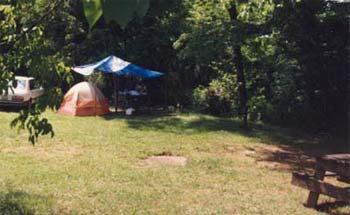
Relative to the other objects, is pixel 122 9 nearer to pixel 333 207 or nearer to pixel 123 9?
pixel 123 9

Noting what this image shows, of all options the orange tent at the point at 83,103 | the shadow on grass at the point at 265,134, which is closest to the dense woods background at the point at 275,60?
the shadow on grass at the point at 265,134

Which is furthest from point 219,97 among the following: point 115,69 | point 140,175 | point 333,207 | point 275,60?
point 333,207

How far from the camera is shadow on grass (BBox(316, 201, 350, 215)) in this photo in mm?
6398

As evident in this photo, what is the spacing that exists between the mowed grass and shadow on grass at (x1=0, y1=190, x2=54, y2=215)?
1cm

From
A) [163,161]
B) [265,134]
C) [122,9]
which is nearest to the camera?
[122,9]

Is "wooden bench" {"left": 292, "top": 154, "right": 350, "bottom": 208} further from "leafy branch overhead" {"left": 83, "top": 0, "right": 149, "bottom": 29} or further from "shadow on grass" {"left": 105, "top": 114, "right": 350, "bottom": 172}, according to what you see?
"leafy branch overhead" {"left": 83, "top": 0, "right": 149, "bottom": 29}

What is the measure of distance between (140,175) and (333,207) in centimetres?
307

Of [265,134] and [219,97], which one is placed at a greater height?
[219,97]

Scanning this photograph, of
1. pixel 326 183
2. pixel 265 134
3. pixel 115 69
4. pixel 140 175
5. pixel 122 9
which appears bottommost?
pixel 140 175

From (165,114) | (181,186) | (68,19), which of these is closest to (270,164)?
(181,186)

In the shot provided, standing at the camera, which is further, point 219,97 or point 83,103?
point 219,97

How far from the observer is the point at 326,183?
6.30 m

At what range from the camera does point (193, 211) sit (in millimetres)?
6262

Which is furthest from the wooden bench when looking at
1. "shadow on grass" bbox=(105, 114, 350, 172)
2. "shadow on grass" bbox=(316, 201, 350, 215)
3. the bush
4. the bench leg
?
the bush
